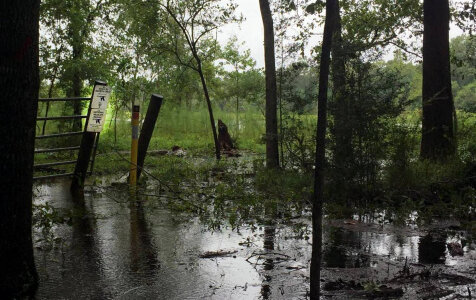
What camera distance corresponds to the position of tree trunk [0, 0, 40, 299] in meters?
3.89

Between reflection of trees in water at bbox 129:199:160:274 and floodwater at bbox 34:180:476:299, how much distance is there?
1 cm

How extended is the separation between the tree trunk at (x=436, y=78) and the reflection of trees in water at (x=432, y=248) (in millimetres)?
5151

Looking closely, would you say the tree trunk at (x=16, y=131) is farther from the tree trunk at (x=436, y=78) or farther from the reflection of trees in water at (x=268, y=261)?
the tree trunk at (x=436, y=78)

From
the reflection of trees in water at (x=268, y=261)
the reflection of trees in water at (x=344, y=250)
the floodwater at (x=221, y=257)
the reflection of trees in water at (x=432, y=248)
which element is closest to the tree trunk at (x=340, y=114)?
the floodwater at (x=221, y=257)

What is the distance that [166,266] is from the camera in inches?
201

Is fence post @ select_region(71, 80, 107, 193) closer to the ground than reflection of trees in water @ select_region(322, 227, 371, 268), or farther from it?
farther from it

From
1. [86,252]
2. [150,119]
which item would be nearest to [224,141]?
[150,119]

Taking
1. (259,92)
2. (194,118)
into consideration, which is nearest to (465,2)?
(194,118)

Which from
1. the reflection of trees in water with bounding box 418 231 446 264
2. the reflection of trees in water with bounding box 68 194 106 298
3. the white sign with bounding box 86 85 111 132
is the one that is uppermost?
the white sign with bounding box 86 85 111 132

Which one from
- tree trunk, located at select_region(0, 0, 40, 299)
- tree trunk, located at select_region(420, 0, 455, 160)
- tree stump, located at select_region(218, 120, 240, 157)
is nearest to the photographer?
tree trunk, located at select_region(0, 0, 40, 299)

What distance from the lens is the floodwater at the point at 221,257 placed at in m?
4.42

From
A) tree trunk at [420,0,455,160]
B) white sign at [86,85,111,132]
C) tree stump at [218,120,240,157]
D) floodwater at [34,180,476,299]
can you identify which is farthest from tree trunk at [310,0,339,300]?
tree stump at [218,120,240,157]

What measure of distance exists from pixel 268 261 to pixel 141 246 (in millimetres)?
1564

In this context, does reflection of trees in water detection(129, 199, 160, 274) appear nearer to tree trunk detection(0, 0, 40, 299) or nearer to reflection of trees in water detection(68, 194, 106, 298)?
reflection of trees in water detection(68, 194, 106, 298)
